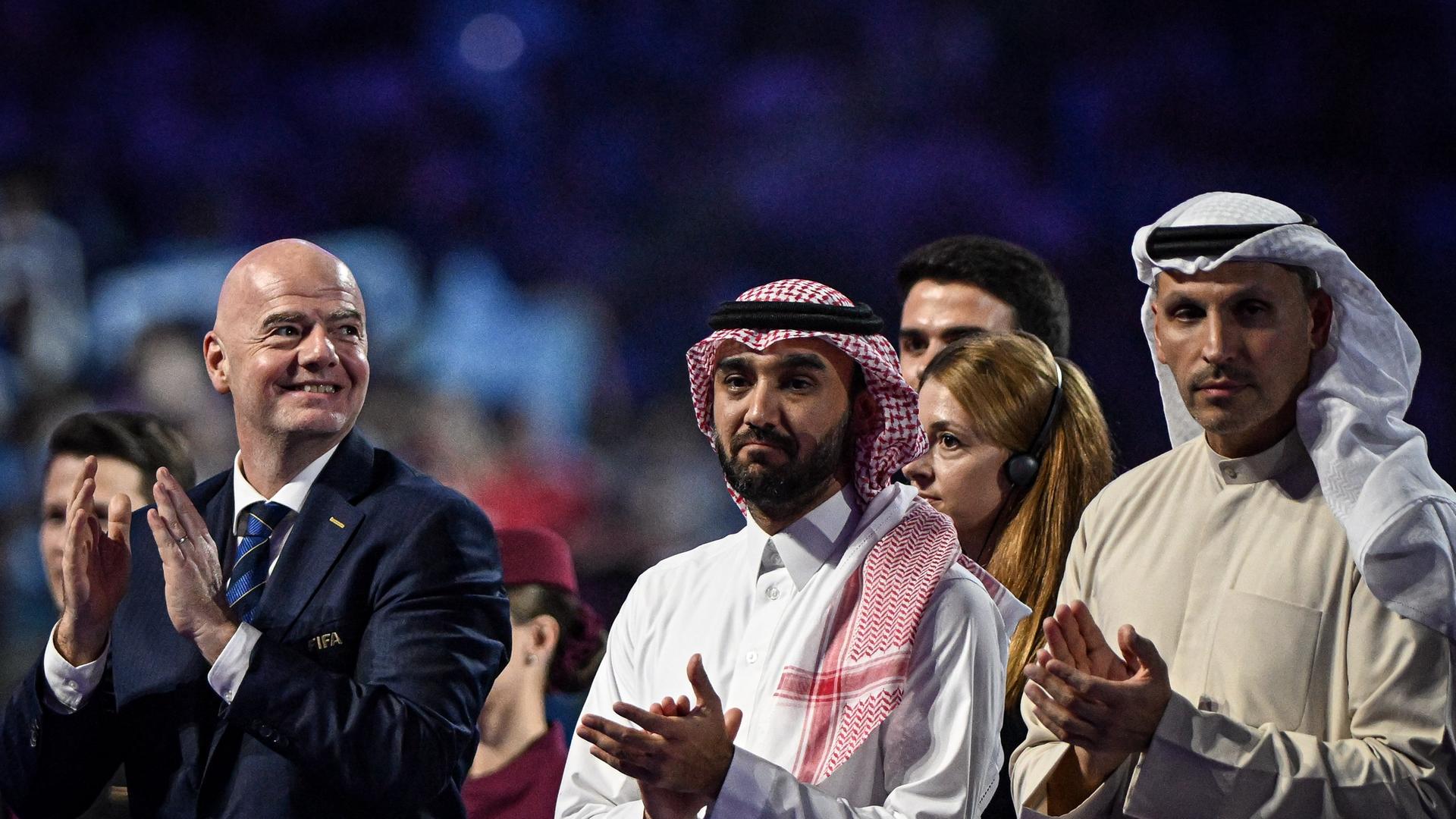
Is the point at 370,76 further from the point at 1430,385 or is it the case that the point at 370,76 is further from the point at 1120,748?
the point at 1120,748

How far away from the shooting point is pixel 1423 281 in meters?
5.69

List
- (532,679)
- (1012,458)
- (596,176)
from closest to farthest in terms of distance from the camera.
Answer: (1012,458), (532,679), (596,176)

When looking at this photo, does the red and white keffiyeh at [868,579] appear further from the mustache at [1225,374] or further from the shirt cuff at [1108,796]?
the mustache at [1225,374]

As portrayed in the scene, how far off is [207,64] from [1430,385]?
4.89m

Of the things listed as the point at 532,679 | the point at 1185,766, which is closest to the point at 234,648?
the point at 1185,766

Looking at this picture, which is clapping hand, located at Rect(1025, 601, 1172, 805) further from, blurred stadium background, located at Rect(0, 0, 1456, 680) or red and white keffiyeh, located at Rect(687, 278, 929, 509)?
blurred stadium background, located at Rect(0, 0, 1456, 680)

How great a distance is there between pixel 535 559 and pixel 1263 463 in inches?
106

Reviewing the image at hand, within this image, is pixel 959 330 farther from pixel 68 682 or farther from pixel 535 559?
pixel 68 682

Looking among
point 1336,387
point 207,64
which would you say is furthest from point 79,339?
point 1336,387

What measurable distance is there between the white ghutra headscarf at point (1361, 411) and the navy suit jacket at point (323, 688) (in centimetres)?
137

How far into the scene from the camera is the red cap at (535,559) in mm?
4816

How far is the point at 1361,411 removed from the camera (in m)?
2.59

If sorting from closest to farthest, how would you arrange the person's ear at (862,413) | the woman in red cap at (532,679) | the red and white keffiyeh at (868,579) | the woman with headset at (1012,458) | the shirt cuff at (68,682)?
the red and white keffiyeh at (868,579), the shirt cuff at (68,682), the person's ear at (862,413), the woman with headset at (1012,458), the woman in red cap at (532,679)

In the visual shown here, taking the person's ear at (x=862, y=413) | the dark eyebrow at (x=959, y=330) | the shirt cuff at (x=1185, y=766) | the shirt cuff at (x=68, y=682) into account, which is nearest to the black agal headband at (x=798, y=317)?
the person's ear at (x=862, y=413)
